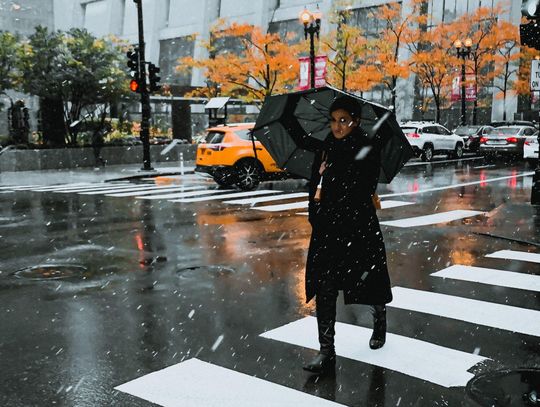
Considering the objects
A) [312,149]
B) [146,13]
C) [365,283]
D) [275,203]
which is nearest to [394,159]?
[312,149]

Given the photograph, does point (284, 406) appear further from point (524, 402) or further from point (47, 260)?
point (47, 260)

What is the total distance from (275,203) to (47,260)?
280 inches

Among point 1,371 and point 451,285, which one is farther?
point 451,285

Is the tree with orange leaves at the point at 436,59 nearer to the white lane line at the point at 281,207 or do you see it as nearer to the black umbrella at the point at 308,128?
the white lane line at the point at 281,207

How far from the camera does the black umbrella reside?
522 cm

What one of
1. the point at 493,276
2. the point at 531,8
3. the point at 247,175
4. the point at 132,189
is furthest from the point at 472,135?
the point at 493,276

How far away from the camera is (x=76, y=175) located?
965 inches

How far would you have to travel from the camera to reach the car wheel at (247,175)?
17938 mm

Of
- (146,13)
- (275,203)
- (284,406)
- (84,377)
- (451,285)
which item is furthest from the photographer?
(146,13)

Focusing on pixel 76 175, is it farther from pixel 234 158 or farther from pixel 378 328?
pixel 378 328

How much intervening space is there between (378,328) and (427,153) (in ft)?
87.2

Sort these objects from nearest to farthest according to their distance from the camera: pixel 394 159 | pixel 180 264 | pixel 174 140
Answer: pixel 394 159
pixel 180 264
pixel 174 140

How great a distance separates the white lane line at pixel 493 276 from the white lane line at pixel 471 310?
89 centimetres

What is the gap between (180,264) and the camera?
8.38m
